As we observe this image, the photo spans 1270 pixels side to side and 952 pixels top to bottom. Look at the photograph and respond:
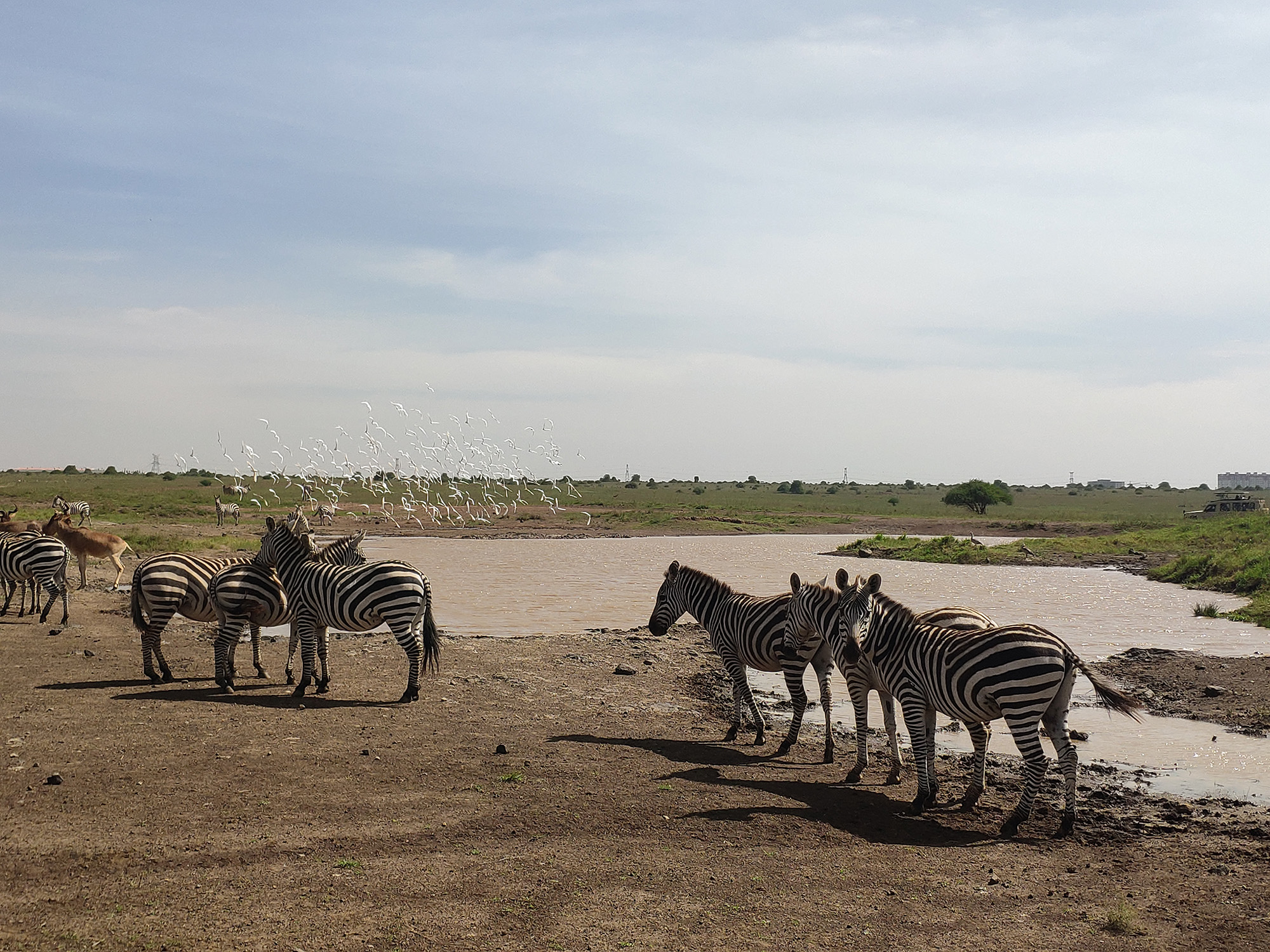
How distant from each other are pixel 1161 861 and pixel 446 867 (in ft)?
17.9

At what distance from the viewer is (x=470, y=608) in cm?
2308

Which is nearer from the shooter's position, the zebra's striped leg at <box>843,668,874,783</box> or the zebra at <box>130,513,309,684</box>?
the zebra's striped leg at <box>843,668,874,783</box>

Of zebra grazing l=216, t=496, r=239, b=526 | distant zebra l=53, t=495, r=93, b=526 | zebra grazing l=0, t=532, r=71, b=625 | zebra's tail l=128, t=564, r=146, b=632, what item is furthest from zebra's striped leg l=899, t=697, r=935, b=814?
zebra grazing l=216, t=496, r=239, b=526

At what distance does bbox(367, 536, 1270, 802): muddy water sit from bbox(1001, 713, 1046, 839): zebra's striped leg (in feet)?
7.91

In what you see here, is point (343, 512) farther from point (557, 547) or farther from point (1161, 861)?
point (1161, 861)

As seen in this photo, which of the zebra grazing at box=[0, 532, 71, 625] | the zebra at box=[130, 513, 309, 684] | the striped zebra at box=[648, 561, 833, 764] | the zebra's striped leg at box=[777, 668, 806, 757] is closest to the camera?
the zebra's striped leg at box=[777, 668, 806, 757]

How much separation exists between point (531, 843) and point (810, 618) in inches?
160

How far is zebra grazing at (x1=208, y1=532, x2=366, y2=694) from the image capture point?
484 inches

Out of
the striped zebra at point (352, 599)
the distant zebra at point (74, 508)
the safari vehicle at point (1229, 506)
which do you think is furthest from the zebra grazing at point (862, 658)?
the safari vehicle at point (1229, 506)

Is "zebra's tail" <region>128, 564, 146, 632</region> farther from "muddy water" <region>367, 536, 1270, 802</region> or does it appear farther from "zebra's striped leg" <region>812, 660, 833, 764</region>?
"zebra's striped leg" <region>812, 660, 833, 764</region>

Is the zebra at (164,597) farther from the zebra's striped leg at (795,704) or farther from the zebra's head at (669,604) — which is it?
the zebra's striped leg at (795,704)

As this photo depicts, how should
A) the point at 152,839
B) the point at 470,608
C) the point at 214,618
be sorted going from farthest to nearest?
the point at 470,608
the point at 214,618
the point at 152,839

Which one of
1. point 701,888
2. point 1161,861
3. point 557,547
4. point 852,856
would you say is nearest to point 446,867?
point 701,888

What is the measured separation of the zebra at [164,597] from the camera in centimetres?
1251
